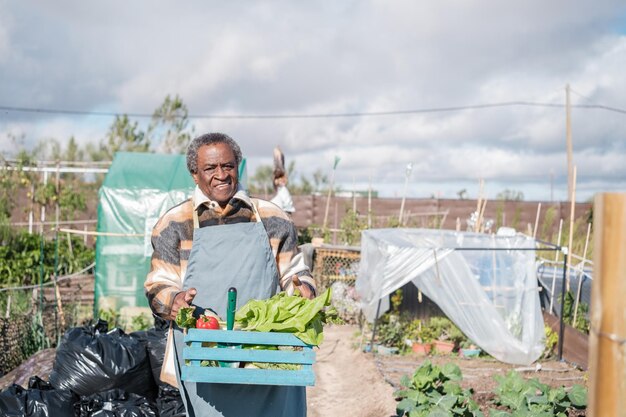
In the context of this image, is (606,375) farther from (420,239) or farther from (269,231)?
(420,239)

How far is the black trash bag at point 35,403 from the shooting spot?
13.4ft

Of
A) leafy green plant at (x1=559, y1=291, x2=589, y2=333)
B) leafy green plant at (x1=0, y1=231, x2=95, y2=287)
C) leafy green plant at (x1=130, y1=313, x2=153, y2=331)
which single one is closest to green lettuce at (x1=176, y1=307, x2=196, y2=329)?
leafy green plant at (x1=130, y1=313, x2=153, y2=331)

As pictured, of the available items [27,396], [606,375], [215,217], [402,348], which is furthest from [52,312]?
[606,375]

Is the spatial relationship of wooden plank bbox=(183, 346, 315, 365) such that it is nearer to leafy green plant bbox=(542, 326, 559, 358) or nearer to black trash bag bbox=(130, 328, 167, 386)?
black trash bag bbox=(130, 328, 167, 386)

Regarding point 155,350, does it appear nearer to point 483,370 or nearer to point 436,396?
point 436,396

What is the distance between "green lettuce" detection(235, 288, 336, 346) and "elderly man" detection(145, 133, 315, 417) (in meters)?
0.26

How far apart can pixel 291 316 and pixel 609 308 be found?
1.16 m

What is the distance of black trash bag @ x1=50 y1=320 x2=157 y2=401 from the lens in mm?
4684

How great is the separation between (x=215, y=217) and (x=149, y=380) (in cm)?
250

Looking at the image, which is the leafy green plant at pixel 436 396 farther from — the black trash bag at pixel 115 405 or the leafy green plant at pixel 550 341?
the leafy green plant at pixel 550 341

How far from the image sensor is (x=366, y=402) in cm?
685

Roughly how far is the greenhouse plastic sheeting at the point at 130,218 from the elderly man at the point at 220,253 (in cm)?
618

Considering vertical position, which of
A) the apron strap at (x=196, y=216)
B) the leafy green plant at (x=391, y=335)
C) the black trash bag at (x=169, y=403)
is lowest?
the leafy green plant at (x=391, y=335)

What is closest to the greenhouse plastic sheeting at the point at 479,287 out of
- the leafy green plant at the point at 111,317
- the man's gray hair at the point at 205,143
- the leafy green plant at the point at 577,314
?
the leafy green plant at the point at 577,314
